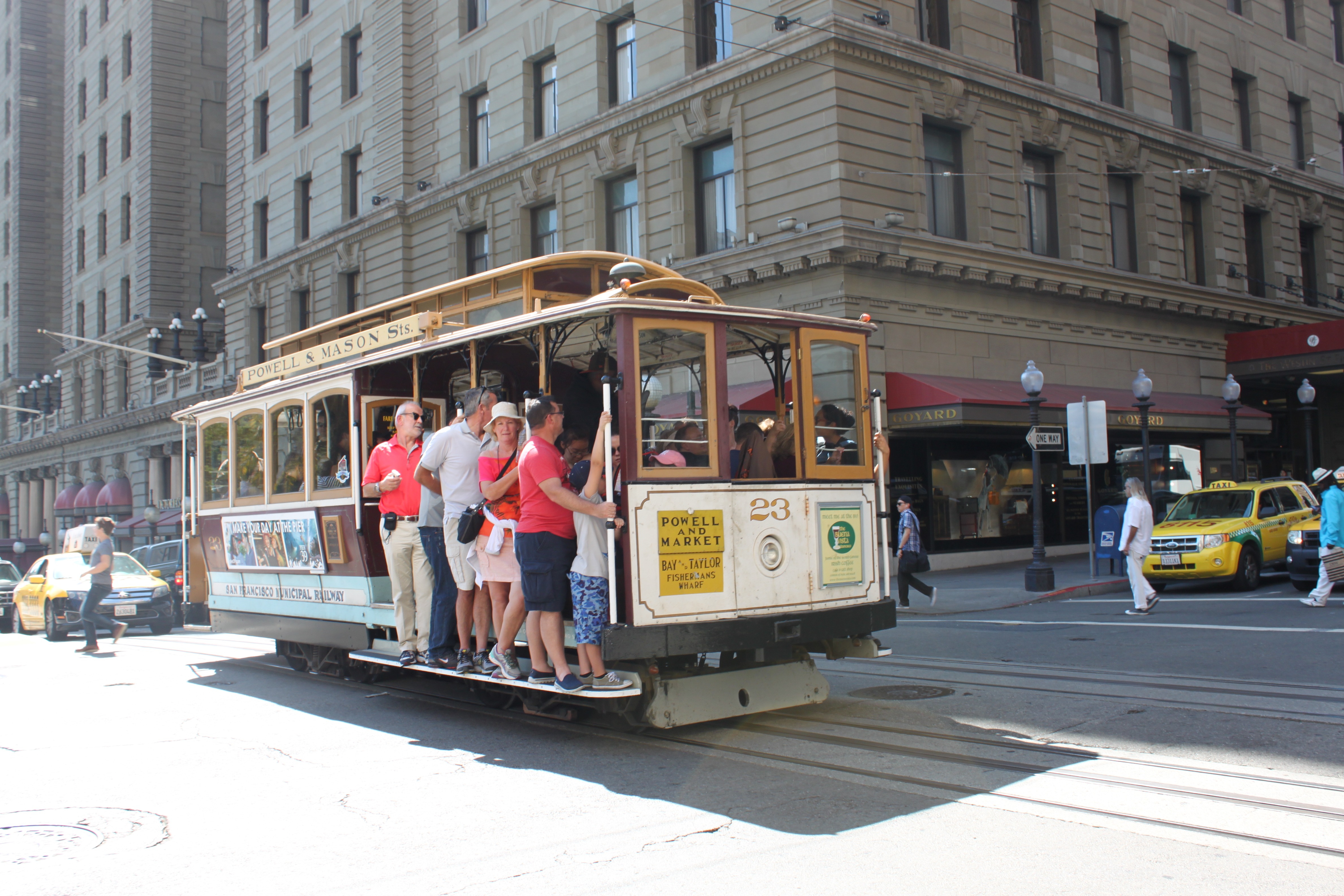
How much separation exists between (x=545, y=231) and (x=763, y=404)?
65.9 feet

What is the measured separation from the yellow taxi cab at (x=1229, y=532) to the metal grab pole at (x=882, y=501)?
10.5 meters

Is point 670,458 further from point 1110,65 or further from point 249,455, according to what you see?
point 1110,65

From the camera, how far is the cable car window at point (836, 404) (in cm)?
784

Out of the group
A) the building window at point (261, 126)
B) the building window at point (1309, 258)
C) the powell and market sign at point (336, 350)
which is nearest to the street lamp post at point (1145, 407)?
the building window at point (1309, 258)

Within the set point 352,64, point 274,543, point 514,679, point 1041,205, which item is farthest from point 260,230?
point 514,679

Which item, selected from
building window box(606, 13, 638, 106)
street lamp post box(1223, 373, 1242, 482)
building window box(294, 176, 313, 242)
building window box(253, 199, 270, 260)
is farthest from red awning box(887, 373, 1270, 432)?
building window box(253, 199, 270, 260)

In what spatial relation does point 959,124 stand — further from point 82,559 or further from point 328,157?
point 328,157

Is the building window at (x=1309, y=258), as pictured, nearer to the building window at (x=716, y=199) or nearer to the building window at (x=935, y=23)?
the building window at (x=935, y=23)

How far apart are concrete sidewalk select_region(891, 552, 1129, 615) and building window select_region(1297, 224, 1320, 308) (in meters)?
15.4

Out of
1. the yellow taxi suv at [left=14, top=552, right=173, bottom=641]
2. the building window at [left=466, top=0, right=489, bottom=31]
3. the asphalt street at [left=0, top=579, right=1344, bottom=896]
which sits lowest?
the asphalt street at [left=0, top=579, right=1344, bottom=896]

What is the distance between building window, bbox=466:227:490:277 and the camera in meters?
28.9

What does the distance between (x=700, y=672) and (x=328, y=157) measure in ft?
105

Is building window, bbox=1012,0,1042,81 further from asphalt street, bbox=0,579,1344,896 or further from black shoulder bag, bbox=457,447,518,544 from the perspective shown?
black shoulder bag, bbox=457,447,518,544

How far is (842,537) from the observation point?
7789 millimetres
